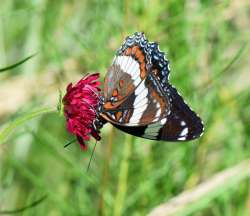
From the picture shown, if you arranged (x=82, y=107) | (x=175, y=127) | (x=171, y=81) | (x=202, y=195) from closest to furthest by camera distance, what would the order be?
(x=82, y=107) < (x=175, y=127) < (x=202, y=195) < (x=171, y=81)

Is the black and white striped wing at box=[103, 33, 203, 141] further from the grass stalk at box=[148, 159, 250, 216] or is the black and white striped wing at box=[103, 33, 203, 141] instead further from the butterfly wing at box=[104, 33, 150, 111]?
the grass stalk at box=[148, 159, 250, 216]

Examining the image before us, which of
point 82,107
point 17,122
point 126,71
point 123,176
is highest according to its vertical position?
point 123,176

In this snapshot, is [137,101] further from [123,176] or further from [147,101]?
[123,176]

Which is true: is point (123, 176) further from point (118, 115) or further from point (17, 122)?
point (17, 122)

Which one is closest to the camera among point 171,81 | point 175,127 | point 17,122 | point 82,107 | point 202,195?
point 17,122

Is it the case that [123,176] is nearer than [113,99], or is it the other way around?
[113,99]

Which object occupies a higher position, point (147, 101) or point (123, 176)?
point (123, 176)

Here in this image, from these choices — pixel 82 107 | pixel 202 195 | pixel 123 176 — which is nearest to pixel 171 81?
pixel 123 176

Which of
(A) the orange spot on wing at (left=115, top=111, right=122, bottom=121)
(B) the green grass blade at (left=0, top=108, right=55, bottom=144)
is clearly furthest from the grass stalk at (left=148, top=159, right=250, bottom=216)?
(B) the green grass blade at (left=0, top=108, right=55, bottom=144)
